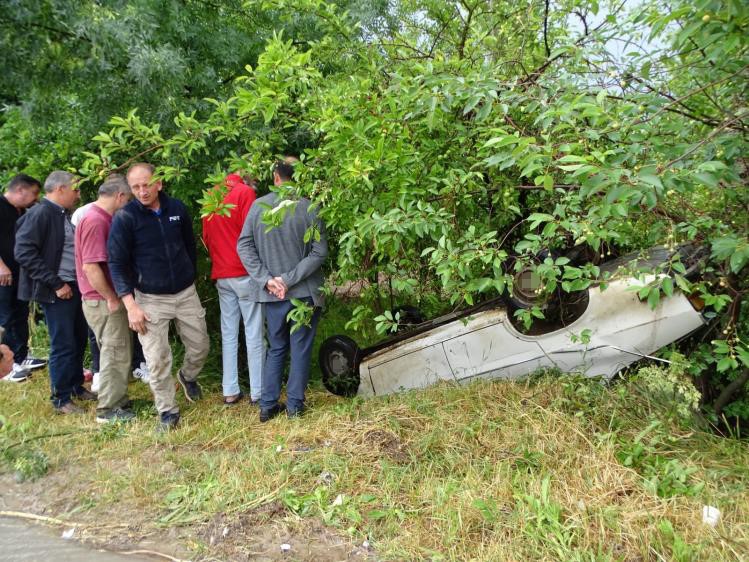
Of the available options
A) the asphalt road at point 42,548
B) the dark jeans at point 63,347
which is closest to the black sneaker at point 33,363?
the dark jeans at point 63,347

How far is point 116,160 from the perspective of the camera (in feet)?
17.3

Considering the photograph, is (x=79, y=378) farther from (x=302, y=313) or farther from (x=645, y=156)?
(x=645, y=156)

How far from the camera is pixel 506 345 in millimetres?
4316

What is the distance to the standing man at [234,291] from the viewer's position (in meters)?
5.01

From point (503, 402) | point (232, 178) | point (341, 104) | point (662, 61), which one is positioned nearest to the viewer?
point (662, 61)

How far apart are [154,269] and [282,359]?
1.18m

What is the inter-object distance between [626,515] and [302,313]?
94.3 inches

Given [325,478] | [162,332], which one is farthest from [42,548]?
[162,332]

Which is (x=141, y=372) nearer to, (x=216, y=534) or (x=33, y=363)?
(x=33, y=363)

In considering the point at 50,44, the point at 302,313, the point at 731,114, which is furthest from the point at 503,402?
the point at 50,44

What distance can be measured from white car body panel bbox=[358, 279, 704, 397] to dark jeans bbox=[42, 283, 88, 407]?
7.90 ft

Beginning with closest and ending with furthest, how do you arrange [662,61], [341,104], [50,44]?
[662,61] → [341,104] → [50,44]

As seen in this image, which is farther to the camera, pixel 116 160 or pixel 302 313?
pixel 116 160

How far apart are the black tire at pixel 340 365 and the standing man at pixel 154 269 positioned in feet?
4.29
